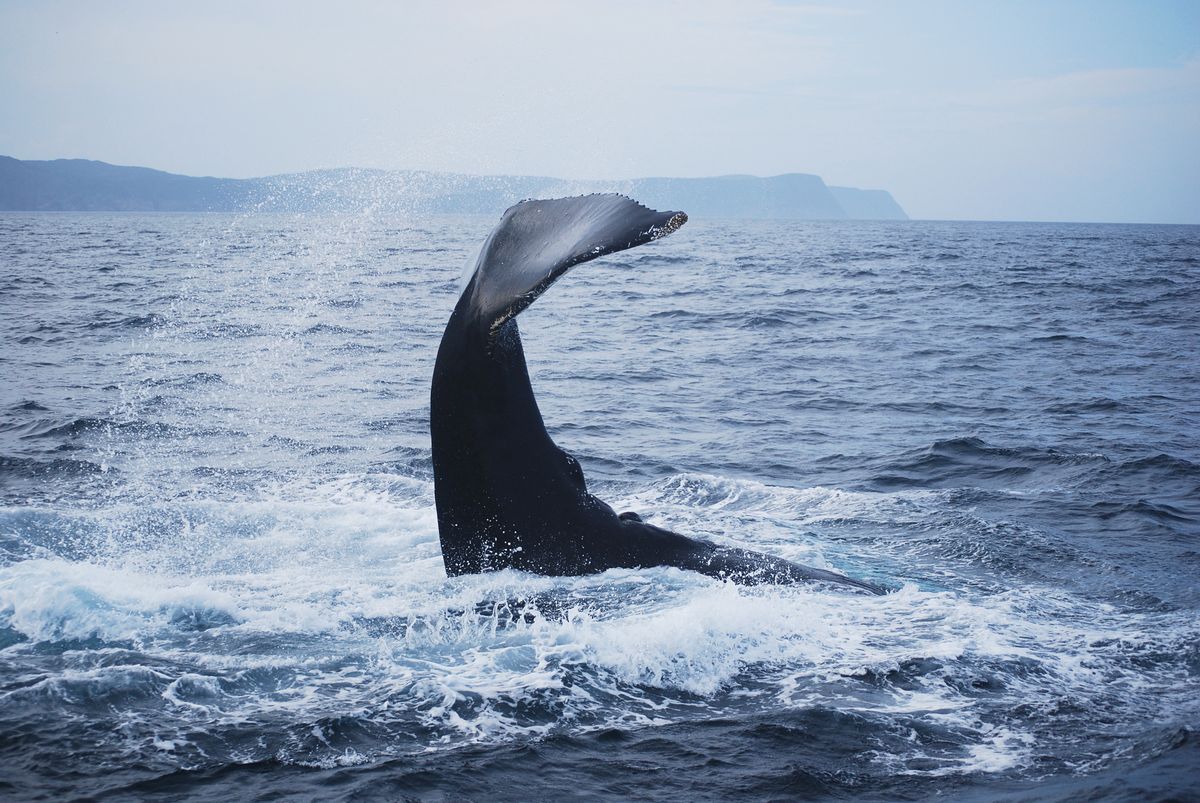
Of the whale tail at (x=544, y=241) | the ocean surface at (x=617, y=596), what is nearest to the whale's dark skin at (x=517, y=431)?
the whale tail at (x=544, y=241)

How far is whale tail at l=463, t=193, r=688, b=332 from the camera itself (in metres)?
3.98

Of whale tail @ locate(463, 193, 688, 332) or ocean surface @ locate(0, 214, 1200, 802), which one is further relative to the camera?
ocean surface @ locate(0, 214, 1200, 802)

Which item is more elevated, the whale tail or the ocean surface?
the whale tail

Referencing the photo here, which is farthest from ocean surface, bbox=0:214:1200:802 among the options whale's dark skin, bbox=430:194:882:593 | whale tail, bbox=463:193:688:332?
whale tail, bbox=463:193:688:332

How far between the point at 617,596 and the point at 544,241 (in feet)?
6.50

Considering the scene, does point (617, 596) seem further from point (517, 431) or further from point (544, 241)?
point (544, 241)

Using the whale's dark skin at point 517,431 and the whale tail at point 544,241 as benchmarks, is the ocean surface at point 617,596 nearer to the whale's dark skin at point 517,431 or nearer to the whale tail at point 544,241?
the whale's dark skin at point 517,431

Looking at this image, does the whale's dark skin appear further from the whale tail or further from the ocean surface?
the ocean surface

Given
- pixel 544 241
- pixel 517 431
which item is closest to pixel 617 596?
pixel 517 431

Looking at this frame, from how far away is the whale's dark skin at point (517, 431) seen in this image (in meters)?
4.20

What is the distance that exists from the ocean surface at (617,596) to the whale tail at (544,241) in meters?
1.54

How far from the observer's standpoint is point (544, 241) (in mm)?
4312

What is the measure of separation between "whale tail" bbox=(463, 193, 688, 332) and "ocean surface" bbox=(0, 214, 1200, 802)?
5.04 ft

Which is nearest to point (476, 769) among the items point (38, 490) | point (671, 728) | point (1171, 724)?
point (671, 728)
